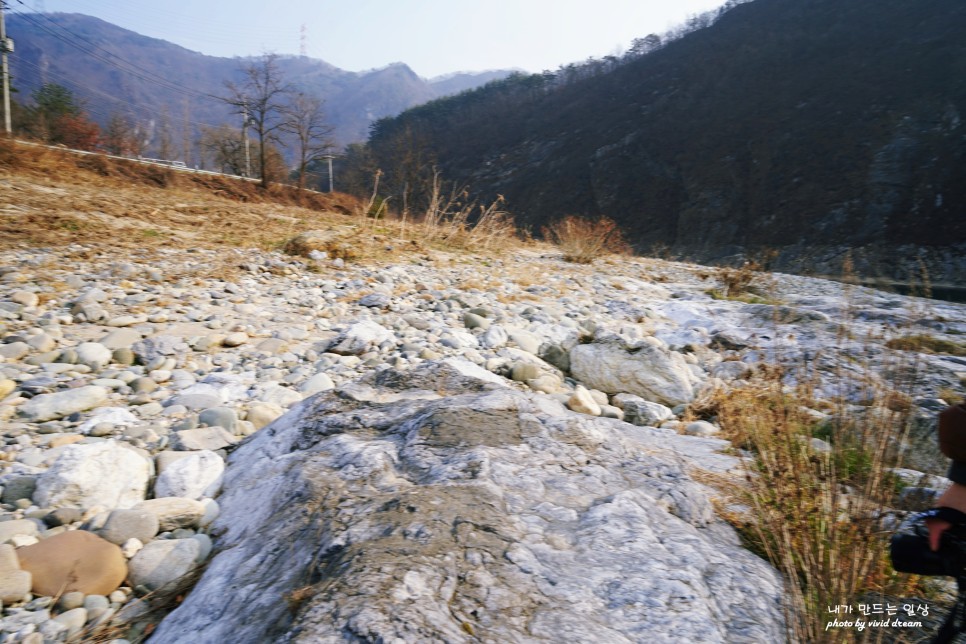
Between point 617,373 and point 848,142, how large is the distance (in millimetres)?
37533

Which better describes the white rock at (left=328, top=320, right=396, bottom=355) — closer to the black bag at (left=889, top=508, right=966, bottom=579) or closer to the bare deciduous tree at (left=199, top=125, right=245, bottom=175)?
the black bag at (left=889, top=508, right=966, bottom=579)

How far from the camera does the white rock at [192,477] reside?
1617mm

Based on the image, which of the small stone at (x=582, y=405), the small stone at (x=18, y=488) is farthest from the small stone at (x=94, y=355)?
the small stone at (x=582, y=405)

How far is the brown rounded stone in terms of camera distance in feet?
3.97

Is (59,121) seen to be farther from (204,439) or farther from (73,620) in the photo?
(73,620)

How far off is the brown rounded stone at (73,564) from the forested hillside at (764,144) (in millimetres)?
21247

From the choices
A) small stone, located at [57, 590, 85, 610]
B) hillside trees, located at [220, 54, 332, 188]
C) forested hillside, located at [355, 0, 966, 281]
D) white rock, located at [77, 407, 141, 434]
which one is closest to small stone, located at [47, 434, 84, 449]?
white rock, located at [77, 407, 141, 434]

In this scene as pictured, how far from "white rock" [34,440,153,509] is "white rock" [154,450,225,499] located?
0.24 ft

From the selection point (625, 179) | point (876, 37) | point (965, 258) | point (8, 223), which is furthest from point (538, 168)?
point (8, 223)

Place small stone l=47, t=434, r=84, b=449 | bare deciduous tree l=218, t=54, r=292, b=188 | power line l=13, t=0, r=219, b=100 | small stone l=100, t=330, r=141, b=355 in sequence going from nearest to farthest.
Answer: small stone l=47, t=434, r=84, b=449 < small stone l=100, t=330, r=141, b=355 < bare deciduous tree l=218, t=54, r=292, b=188 < power line l=13, t=0, r=219, b=100

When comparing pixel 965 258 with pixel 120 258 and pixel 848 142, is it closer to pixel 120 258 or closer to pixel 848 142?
pixel 848 142

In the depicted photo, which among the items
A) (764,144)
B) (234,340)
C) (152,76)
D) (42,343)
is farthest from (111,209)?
(152,76)

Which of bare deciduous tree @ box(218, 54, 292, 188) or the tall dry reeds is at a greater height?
bare deciduous tree @ box(218, 54, 292, 188)

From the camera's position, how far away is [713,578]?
1.10 meters
